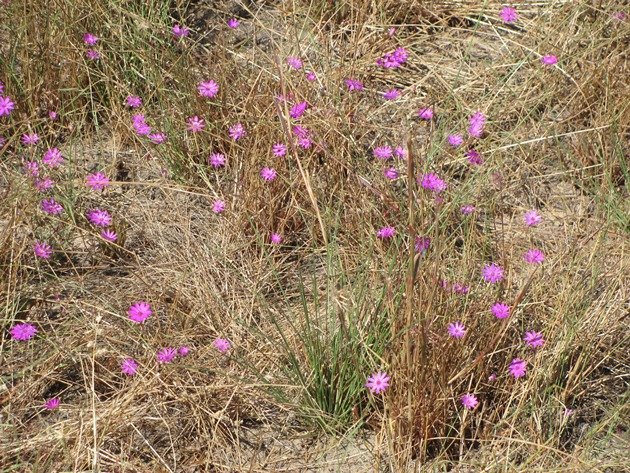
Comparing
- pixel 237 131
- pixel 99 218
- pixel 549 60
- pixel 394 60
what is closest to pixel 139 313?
pixel 99 218

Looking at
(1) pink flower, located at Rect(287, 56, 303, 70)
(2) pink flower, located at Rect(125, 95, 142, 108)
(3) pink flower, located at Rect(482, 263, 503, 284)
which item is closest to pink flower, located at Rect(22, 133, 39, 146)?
(2) pink flower, located at Rect(125, 95, 142, 108)

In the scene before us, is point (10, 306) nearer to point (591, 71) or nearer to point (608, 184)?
point (608, 184)

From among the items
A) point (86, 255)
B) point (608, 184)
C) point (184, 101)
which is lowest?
point (86, 255)

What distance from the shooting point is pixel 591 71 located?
10.6 feet

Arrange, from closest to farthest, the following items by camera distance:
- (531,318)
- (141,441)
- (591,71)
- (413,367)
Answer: (413,367) < (141,441) < (531,318) < (591,71)

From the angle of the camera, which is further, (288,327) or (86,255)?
(86,255)

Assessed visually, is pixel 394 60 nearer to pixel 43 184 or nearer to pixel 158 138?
pixel 158 138

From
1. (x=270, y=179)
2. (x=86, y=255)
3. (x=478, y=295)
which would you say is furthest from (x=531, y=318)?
(x=86, y=255)

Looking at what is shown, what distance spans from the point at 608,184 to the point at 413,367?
110 cm

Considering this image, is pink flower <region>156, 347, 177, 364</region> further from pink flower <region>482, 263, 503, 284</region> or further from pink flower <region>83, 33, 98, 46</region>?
pink flower <region>83, 33, 98, 46</region>

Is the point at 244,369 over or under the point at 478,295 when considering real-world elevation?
under

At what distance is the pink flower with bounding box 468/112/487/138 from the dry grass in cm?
7

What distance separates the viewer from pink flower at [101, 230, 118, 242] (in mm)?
2744

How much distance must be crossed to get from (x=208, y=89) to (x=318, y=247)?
2.24ft
